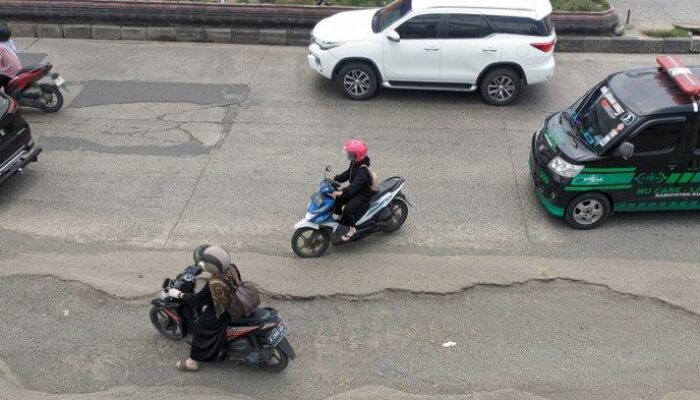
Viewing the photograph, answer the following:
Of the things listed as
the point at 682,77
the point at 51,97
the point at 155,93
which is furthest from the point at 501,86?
the point at 51,97

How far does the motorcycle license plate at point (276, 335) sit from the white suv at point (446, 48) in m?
6.59

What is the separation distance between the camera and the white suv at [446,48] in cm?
1105

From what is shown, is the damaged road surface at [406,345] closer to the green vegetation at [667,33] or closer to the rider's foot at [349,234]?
the rider's foot at [349,234]

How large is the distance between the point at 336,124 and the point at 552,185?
4.09 m

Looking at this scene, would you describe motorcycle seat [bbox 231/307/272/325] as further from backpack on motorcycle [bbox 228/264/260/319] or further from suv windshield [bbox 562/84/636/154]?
suv windshield [bbox 562/84/636/154]

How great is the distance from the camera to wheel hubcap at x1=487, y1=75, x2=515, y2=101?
37.5ft

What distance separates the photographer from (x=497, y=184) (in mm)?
9359

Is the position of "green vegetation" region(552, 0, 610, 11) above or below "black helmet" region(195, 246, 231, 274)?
above

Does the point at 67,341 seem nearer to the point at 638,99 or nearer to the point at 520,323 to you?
the point at 520,323

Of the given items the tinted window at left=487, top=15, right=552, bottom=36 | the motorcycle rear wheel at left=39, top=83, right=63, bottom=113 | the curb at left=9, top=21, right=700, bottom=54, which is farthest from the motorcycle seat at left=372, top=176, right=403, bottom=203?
the curb at left=9, top=21, right=700, bottom=54

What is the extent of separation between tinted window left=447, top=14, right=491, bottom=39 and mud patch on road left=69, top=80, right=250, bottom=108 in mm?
3940

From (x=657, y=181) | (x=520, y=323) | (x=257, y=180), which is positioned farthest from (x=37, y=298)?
(x=657, y=181)

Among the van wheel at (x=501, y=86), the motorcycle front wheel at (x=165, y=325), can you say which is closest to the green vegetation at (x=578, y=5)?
the van wheel at (x=501, y=86)

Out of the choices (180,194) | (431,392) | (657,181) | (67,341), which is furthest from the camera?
(180,194)
